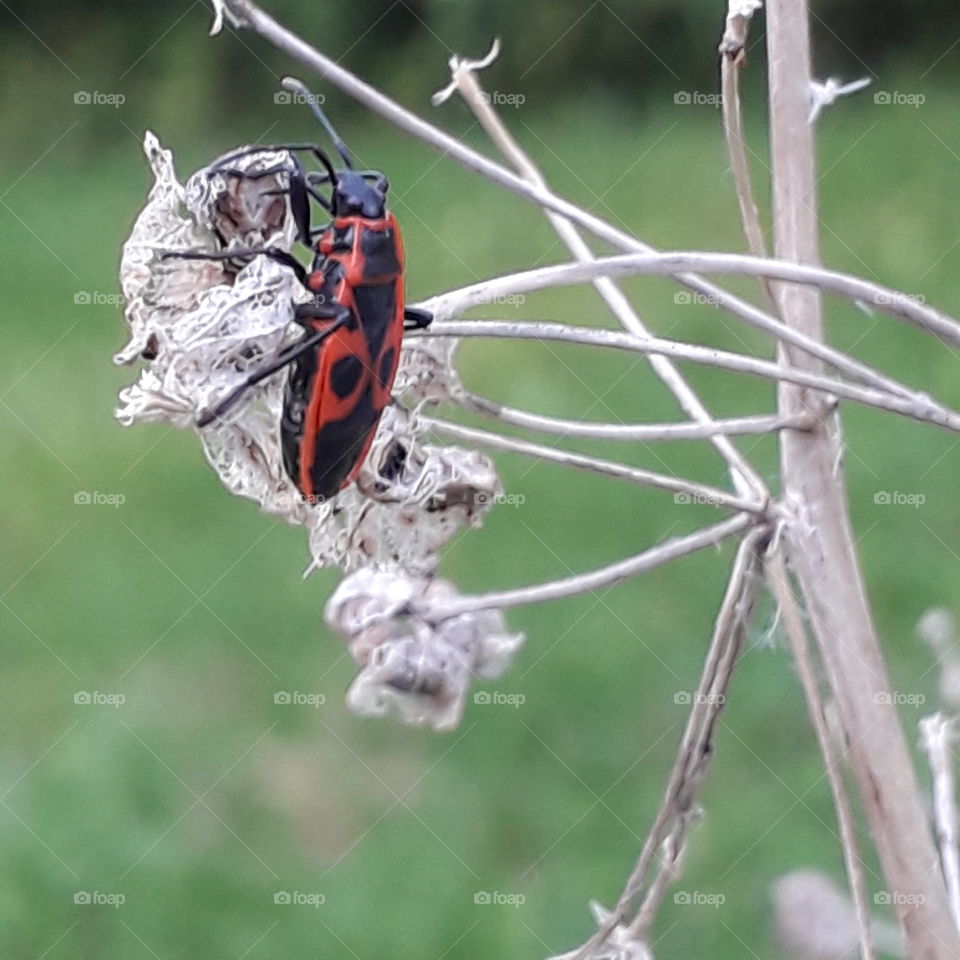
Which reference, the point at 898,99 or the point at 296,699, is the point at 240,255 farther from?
the point at 898,99

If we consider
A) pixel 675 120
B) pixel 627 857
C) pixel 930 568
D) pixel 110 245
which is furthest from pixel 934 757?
pixel 675 120

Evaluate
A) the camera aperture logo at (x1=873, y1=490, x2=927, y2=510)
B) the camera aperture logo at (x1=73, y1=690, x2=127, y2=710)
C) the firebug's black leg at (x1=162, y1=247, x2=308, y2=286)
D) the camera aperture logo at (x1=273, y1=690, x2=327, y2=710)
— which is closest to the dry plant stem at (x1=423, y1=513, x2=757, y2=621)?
the firebug's black leg at (x1=162, y1=247, x2=308, y2=286)

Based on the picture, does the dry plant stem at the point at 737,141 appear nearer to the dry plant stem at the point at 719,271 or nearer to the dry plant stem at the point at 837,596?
the dry plant stem at the point at 837,596

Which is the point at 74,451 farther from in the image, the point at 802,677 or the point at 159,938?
the point at 802,677

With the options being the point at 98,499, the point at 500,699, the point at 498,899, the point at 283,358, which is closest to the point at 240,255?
the point at 283,358

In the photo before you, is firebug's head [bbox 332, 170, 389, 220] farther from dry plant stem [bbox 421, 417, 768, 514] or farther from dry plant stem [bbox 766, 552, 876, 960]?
dry plant stem [bbox 766, 552, 876, 960]
